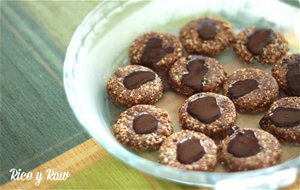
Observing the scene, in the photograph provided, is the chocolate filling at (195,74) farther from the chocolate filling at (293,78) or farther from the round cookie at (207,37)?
the chocolate filling at (293,78)

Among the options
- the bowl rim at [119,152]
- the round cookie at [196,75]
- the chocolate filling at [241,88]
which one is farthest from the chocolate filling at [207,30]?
the bowl rim at [119,152]

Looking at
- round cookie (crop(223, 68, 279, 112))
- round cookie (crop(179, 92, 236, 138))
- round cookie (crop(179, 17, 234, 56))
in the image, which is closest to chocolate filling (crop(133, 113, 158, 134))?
round cookie (crop(179, 92, 236, 138))

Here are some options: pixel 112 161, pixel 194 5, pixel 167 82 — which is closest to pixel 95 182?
pixel 112 161

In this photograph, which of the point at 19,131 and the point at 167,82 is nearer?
the point at 19,131

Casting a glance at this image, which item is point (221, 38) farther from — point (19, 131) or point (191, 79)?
point (19, 131)

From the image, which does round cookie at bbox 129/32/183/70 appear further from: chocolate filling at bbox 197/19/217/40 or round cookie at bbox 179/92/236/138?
round cookie at bbox 179/92/236/138

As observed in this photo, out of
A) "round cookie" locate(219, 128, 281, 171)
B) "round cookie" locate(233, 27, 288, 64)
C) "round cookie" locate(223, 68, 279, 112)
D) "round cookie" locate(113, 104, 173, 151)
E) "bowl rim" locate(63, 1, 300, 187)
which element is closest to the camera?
"bowl rim" locate(63, 1, 300, 187)

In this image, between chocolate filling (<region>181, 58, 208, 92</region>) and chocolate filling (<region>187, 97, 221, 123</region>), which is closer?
chocolate filling (<region>187, 97, 221, 123</region>)

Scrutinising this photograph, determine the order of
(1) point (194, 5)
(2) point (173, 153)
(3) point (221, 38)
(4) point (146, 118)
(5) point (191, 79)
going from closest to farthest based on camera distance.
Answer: (2) point (173, 153), (4) point (146, 118), (5) point (191, 79), (3) point (221, 38), (1) point (194, 5)
